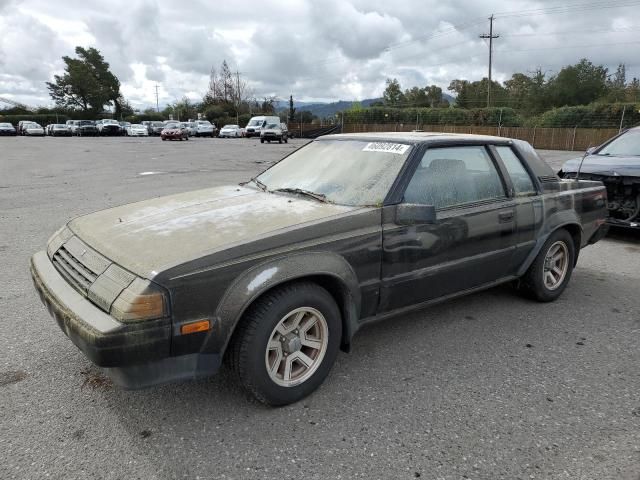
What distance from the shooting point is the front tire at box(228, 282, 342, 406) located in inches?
101

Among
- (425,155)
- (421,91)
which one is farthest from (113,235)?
(421,91)

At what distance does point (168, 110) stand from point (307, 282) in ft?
307

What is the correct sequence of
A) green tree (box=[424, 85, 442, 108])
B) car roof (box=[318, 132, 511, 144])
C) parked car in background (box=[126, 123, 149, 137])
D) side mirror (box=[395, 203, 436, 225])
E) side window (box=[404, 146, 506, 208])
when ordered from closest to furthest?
side mirror (box=[395, 203, 436, 225])
side window (box=[404, 146, 506, 208])
car roof (box=[318, 132, 511, 144])
parked car in background (box=[126, 123, 149, 137])
green tree (box=[424, 85, 442, 108])

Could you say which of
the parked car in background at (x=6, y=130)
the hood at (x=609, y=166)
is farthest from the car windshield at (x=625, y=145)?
the parked car in background at (x=6, y=130)

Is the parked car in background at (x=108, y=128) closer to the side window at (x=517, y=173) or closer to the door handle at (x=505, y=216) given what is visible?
the side window at (x=517, y=173)

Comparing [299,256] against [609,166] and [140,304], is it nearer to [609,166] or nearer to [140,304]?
[140,304]

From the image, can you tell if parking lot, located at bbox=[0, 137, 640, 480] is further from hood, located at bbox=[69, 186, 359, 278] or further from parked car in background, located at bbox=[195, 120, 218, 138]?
Result: parked car in background, located at bbox=[195, 120, 218, 138]

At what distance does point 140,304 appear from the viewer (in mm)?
2258

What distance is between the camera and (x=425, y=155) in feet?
11.3

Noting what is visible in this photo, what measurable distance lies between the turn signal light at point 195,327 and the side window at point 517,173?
8.98ft

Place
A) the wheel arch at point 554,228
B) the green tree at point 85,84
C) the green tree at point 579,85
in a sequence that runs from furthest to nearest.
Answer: the green tree at point 85,84 < the green tree at point 579,85 < the wheel arch at point 554,228

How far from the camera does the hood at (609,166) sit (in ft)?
20.7

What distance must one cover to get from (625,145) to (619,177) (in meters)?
1.43

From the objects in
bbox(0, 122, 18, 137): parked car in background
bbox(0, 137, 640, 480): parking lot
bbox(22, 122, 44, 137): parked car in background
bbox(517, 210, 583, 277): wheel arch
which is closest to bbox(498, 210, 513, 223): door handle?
bbox(517, 210, 583, 277): wheel arch
